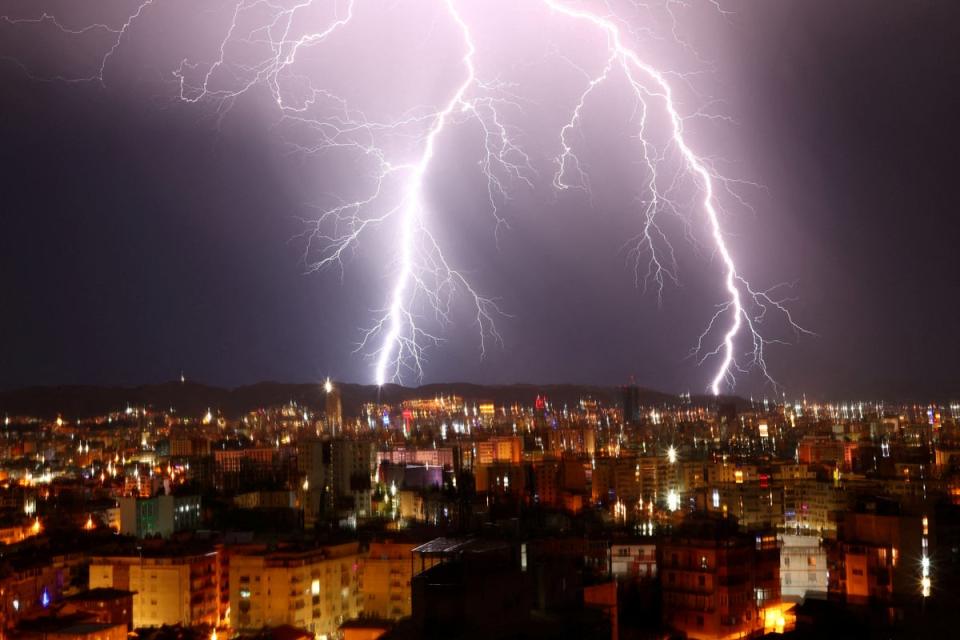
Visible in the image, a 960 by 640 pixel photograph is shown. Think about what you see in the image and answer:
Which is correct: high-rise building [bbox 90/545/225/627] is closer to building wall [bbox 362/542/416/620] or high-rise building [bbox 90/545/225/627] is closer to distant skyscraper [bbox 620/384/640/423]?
building wall [bbox 362/542/416/620]

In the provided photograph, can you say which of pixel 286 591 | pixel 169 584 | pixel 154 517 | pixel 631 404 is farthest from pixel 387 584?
pixel 631 404

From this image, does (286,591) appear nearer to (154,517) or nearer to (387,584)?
(387,584)

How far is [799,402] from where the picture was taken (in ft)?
198

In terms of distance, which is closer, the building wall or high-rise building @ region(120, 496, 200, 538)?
the building wall

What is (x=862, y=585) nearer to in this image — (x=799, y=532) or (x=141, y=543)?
(x=799, y=532)

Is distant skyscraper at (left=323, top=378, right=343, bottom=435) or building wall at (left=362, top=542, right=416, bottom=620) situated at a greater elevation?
distant skyscraper at (left=323, top=378, right=343, bottom=435)

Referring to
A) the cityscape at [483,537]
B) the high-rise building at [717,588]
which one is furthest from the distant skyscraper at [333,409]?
the high-rise building at [717,588]

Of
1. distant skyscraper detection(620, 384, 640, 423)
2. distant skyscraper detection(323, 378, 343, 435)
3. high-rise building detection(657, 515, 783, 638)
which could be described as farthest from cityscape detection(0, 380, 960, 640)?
distant skyscraper detection(620, 384, 640, 423)

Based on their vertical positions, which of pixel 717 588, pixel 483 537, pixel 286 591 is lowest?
pixel 286 591

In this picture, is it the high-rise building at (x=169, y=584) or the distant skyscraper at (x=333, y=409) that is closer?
the high-rise building at (x=169, y=584)

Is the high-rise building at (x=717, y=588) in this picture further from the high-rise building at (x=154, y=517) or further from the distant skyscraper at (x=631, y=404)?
the distant skyscraper at (x=631, y=404)

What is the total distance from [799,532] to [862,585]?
4563 mm

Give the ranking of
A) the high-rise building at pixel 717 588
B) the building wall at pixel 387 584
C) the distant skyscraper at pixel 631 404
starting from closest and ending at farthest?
1. the high-rise building at pixel 717 588
2. the building wall at pixel 387 584
3. the distant skyscraper at pixel 631 404

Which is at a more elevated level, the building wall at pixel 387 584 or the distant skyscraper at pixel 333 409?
the distant skyscraper at pixel 333 409
